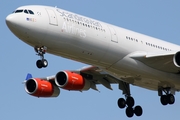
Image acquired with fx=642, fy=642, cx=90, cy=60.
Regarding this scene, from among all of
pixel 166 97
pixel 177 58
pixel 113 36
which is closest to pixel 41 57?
pixel 113 36

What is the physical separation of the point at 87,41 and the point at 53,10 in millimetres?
2970

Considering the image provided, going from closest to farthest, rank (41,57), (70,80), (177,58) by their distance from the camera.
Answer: (41,57) → (177,58) → (70,80)

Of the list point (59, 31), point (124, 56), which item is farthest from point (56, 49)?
point (124, 56)

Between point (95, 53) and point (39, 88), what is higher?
point (95, 53)

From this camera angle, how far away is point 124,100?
159ft

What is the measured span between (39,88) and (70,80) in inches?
126

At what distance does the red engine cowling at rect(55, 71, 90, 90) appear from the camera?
45.8m

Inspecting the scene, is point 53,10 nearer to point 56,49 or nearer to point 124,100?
point 56,49

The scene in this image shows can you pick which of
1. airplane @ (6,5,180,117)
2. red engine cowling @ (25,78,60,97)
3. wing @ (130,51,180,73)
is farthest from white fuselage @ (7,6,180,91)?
red engine cowling @ (25,78,60,97)

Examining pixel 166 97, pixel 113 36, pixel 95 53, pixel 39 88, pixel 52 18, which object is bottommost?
pixel 166 97

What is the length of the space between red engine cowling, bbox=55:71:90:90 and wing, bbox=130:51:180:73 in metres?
5.20

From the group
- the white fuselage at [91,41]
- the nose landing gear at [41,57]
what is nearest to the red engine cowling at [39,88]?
the white fuselage at [91,41]

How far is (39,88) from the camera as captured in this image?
157 feet

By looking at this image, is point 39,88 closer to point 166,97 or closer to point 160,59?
point 166,97
